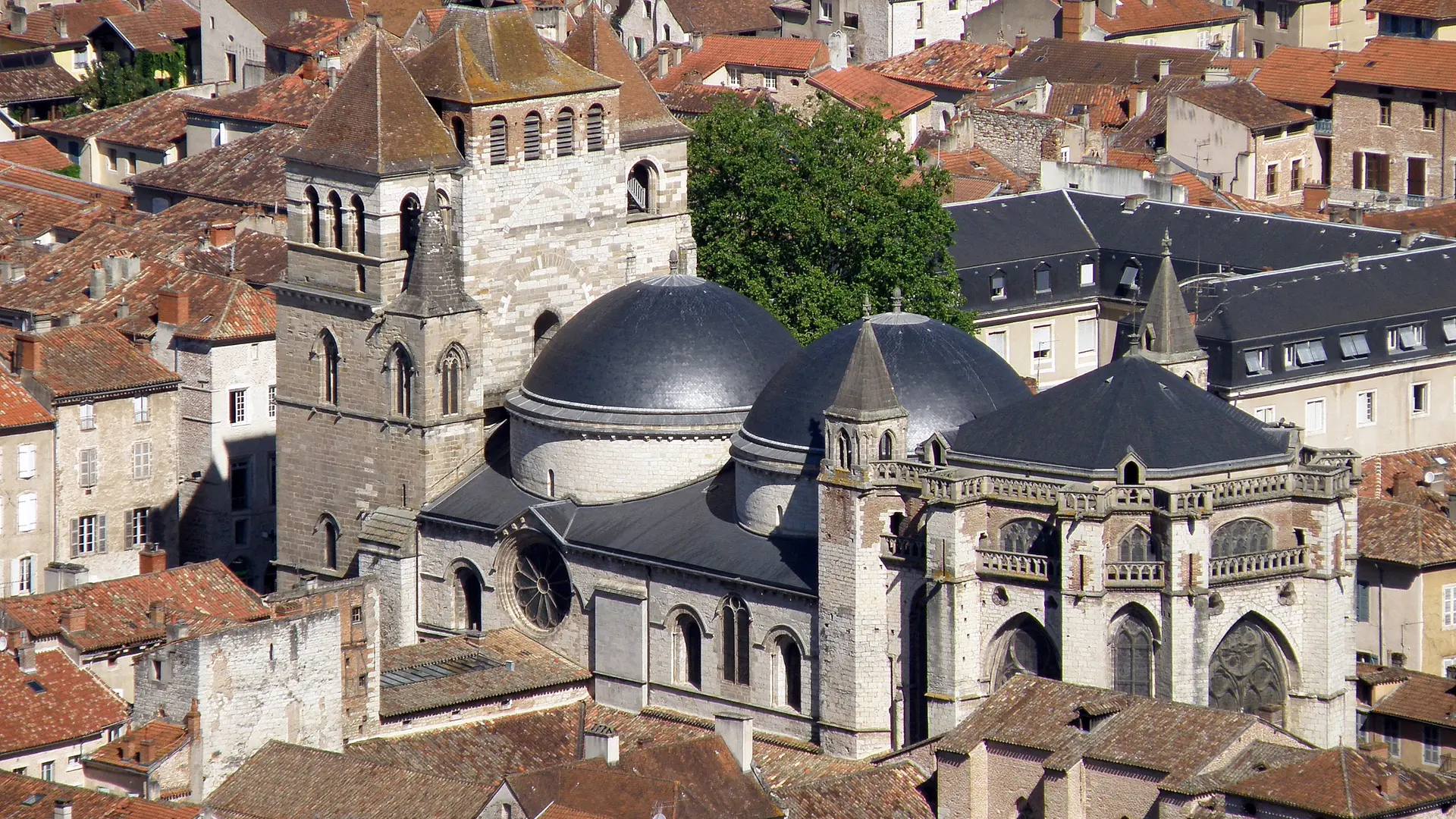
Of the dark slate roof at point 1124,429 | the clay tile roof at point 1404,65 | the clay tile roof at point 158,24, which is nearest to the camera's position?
the dark slate roof at point 1124,429

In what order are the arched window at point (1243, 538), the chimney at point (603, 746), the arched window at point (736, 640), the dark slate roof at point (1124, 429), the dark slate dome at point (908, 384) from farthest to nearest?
the arched window at point (736, 640) < the dark slate dome at point (908, 384) < the dark slate roof at point (1124, 429) < the arched window at point (1243, 538) < the chimney at point (603, 746)

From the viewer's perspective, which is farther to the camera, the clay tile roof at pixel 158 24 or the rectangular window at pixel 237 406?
the clay tile roof at pixel 158 24

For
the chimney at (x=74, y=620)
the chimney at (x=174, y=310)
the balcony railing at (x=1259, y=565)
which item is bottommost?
the chimney at (x=74, y=620)

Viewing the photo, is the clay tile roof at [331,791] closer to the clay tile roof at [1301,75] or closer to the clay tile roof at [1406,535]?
the clay tile roof at [1406,535]

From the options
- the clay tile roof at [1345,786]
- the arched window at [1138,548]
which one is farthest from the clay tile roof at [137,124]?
the clay tile roof at [1345,786]

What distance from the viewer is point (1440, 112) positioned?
6127 inches

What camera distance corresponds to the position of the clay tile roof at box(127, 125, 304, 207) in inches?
5782

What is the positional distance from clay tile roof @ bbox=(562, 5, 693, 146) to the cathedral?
0.10m

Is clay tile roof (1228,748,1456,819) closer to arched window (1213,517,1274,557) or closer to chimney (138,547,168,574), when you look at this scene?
arched window (1213,517,1274,557)

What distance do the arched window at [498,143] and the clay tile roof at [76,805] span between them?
2426 centimetres

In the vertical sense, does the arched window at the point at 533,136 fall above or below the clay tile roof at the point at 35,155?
below

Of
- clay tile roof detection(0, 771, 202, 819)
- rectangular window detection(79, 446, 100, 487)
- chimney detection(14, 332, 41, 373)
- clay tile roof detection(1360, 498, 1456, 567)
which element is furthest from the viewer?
rectangular window detection(79, 446, 100, 487)

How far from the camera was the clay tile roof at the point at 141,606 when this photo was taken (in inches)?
3979

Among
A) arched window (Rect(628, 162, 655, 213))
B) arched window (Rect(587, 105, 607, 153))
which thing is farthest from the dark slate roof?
arched window (Rect(628, 162, 655, 213))
